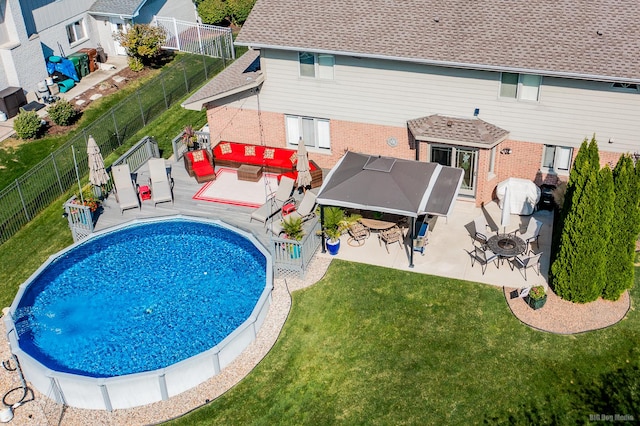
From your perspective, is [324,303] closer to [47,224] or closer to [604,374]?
[604,374]

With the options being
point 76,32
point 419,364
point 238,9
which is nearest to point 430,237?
point 419,364

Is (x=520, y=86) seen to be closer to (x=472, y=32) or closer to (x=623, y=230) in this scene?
(x=472, y=32)

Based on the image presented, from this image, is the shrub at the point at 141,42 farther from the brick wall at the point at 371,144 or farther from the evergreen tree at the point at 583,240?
the evergreen tree at the point at 583,240

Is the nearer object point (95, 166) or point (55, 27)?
point (95, 166)

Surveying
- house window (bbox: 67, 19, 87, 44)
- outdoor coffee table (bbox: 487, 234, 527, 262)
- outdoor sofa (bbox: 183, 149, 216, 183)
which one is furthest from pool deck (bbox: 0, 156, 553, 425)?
house window (bbox: 67, 19, 87, 44)

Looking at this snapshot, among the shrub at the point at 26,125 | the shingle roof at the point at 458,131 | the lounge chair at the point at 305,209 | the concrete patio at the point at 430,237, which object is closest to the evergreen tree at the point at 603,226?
the concrete patio at the point at 430,237

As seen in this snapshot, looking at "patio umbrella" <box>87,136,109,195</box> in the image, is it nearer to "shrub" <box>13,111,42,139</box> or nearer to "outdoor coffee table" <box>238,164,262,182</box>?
"outdoor coffee table" <box>238,164,262,182</box>
